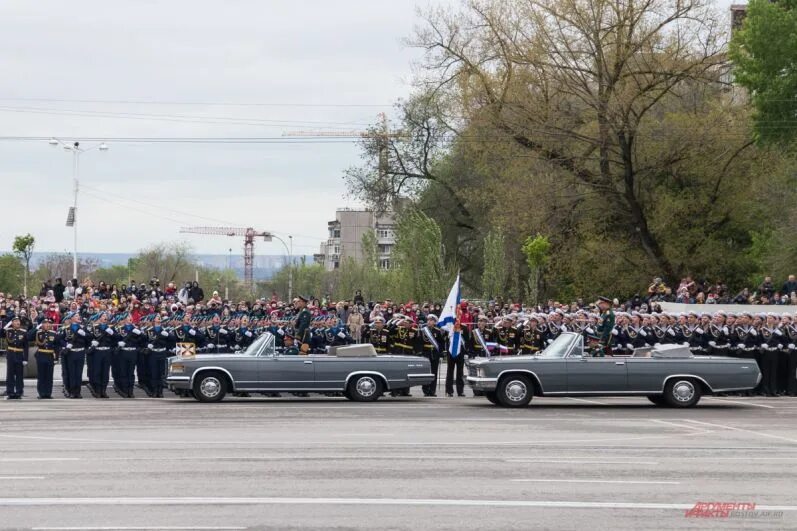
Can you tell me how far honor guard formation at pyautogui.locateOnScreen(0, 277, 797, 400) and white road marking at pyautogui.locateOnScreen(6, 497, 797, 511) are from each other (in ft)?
44.1

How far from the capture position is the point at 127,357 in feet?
87.6

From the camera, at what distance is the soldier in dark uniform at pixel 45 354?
2598cm

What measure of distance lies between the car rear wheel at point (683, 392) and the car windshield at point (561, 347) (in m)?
2.06

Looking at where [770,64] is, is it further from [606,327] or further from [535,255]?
[606,327]

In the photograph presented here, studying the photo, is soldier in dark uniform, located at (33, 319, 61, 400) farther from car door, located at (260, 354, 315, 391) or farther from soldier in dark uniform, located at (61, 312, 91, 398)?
car door, located at (260, 354, 315, 391)

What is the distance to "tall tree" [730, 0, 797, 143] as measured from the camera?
4694 centimetres

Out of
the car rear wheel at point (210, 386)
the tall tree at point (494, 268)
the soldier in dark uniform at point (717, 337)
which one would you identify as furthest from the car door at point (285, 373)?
the tall tree at point (494, 268)

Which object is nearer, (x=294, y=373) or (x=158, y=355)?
(x=294, y=373)

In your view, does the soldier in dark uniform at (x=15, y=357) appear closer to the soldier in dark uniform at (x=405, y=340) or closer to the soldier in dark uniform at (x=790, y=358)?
the soldier in dark uniform at (x=405, y=340)

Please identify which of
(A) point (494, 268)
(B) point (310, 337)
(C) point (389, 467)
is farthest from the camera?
(A) point (494, 268)

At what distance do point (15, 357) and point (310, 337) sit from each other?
6.55 m

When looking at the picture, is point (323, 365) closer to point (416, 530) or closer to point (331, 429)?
point (331, 429)

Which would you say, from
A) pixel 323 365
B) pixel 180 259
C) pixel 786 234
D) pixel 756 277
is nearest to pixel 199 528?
pixel 323 365

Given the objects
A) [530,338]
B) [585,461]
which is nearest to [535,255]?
[530,338]
